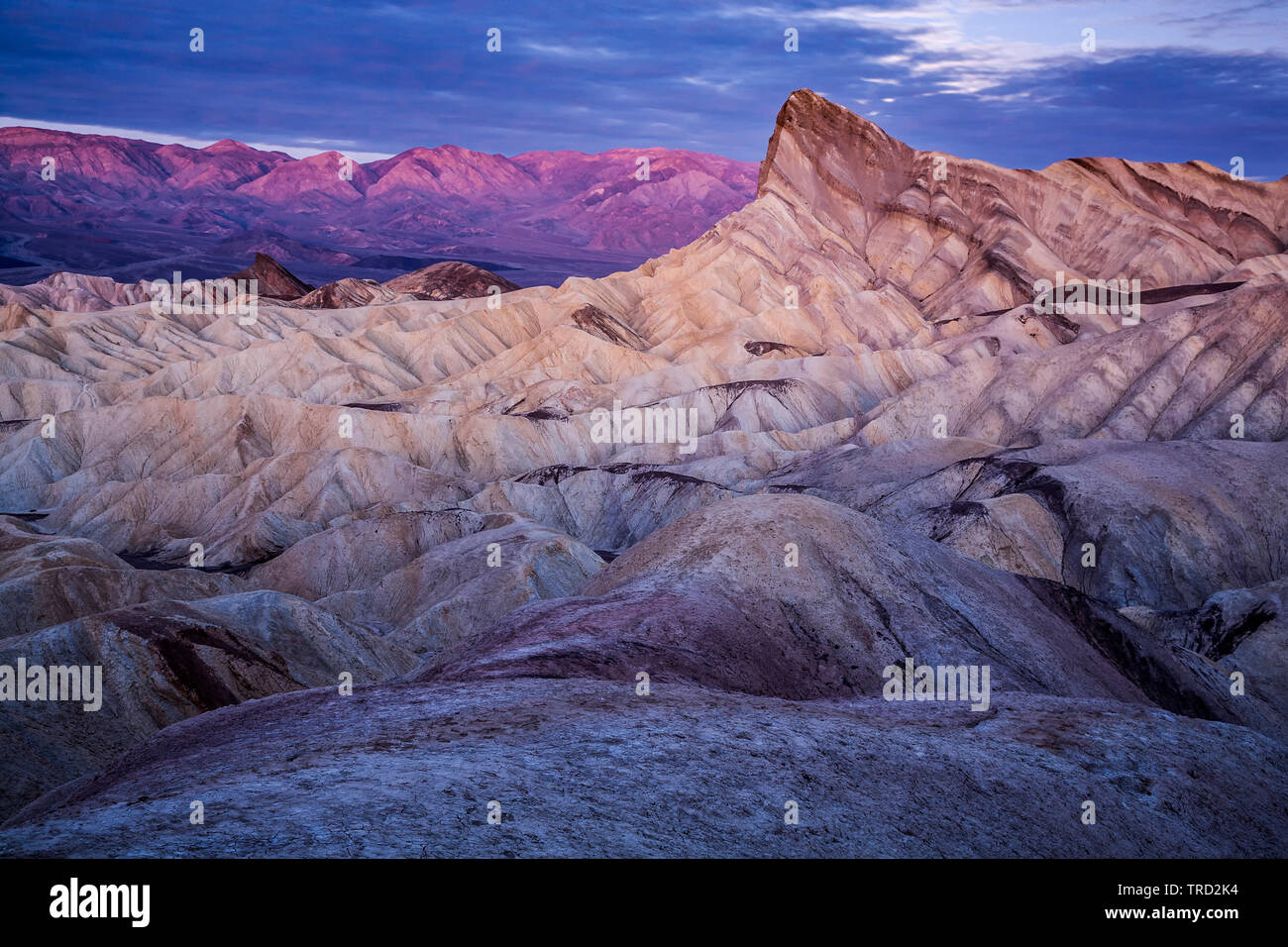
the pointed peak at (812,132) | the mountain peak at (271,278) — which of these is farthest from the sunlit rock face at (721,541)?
the mountain peak at (271,278)

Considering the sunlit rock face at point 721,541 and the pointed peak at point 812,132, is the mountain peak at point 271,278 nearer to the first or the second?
the sunlit rock face at point 721,541

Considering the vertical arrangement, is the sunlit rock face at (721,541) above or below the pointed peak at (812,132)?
below

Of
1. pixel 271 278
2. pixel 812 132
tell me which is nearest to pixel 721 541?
pixel 812 132

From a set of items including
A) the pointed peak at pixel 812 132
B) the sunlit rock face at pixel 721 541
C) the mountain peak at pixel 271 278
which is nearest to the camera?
the sunlit rock face at pixel 721 541

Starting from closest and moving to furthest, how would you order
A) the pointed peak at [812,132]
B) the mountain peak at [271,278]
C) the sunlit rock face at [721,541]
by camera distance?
the sunlit rock face at [721,541], the pointed peak at [812,132], the mountain peak at [271,278]

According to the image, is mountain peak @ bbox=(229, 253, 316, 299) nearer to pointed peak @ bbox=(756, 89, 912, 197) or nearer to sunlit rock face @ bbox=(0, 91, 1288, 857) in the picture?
sunlit rock face @ bbox=(0, 91, 1288, 857)

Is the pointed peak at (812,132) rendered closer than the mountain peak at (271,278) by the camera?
Yes

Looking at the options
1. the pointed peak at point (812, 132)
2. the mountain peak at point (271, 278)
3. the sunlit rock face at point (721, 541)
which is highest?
the pointed peak at point (812, 132)

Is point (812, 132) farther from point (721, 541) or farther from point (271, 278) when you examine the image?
point (721, 541)

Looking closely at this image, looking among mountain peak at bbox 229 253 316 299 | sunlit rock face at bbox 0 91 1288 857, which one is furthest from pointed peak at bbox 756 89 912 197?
mountain peak at bbox 229 253 316 299
